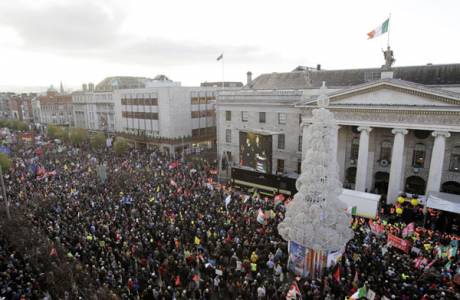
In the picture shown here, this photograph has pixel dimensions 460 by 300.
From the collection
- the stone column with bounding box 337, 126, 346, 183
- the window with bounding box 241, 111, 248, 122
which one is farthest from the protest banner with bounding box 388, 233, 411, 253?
the window with bounding box 241, 111, 248, 122

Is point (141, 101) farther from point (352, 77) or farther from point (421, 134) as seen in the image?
point (421, 134)

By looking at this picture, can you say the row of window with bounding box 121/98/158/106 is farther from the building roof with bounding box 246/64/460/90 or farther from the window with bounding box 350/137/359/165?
the window with bounding box 350/137/359/165

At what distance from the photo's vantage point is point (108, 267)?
49.3 feet

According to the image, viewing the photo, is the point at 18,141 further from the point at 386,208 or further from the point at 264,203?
the point at 386,208

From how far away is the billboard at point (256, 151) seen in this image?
28.2 metres

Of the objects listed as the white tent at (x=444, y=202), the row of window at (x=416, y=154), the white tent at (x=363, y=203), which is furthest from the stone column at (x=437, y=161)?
the white tent at (x=363, y=203)

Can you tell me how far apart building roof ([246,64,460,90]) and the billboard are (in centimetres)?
1080

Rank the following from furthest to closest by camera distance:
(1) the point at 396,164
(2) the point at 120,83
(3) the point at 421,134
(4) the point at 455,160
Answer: (2) the point at 120,83 → (3) the point at 421,134 → (1) the point at 396,164 → (4) the point at 455,160

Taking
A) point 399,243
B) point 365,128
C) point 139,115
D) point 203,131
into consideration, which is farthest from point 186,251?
point 139,115

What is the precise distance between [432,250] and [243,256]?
33.8ft

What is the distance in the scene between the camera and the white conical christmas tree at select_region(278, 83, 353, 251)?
1466 centimetres

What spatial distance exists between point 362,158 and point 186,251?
60.0ft

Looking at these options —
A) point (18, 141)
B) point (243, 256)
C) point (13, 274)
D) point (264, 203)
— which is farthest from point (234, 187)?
point (18, 141)

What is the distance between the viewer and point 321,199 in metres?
15.0
